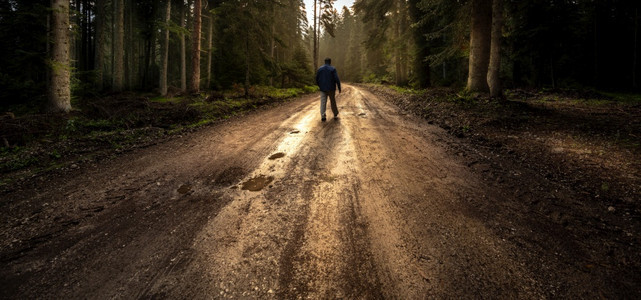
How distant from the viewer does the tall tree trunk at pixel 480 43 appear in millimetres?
10500

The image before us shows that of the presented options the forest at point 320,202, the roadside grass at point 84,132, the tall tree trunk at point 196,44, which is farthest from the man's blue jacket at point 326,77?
the tall tree trunk at point 196,44

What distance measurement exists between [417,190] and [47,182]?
5431mm

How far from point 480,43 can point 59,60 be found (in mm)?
15421

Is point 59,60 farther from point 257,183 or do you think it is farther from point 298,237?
point 298,237

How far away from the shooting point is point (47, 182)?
3.79 metres

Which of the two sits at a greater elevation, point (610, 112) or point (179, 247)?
point (610, 112)

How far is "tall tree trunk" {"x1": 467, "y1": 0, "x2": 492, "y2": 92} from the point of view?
10500 mm

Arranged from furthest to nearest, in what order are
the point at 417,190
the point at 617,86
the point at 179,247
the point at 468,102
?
the point at 617,86 → the point at 468,102 → the point at 417,190 → the point at 179,247

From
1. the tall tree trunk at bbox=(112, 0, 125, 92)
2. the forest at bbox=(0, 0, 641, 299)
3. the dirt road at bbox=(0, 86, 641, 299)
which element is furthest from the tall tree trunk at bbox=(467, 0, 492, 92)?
the tall tree trunk at bbox=(112, 0, 125, 92)

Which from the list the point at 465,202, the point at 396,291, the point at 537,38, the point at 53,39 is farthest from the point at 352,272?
the point at 537,38

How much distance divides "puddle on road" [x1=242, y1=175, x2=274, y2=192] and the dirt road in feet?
0.10

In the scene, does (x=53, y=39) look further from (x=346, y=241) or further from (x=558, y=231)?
(x=558, y=231)

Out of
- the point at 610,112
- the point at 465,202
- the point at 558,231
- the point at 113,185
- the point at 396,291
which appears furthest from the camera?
the point at 610,112

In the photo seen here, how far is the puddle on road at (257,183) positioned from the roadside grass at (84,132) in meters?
3.53
